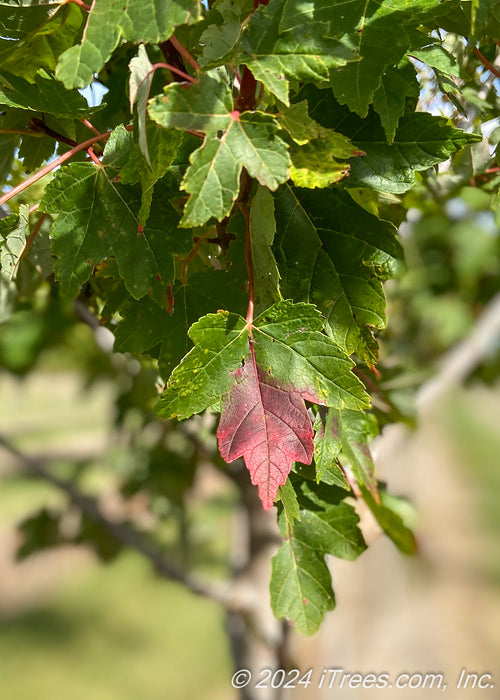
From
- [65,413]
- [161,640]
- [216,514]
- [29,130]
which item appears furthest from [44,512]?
Result: [65,413]

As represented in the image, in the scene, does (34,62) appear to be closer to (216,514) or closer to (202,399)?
(202,399)

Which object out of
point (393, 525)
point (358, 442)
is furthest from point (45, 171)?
point (393, 525)

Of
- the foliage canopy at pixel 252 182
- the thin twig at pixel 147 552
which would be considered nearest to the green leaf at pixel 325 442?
the foliage canopy at pixel 252 182

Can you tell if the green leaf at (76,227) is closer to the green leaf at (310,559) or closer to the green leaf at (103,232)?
the green leaf at (103,232)

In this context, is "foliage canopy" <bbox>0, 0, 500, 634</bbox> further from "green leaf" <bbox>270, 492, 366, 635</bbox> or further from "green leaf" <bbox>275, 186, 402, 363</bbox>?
"green leaf" <bbox>270, 492, 366, 635</bbox>

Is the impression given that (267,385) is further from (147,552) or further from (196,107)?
(147,552)

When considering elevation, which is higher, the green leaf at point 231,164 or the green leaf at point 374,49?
the green leaf at point 374,49
